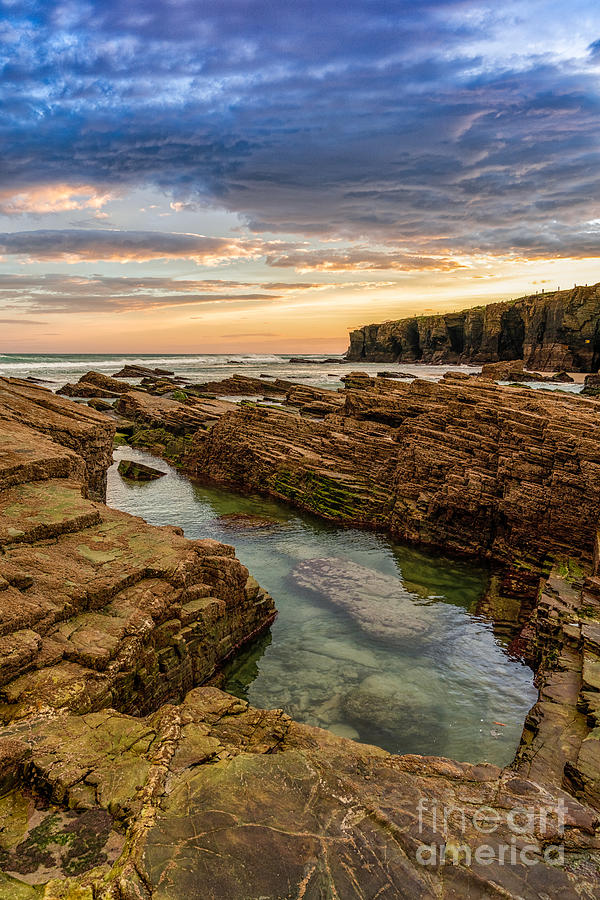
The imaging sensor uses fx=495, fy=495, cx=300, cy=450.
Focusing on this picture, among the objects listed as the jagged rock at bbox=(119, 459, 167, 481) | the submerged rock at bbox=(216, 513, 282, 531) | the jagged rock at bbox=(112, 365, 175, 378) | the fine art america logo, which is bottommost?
the submerged rock at bbox=(216, 513, 282, 531)

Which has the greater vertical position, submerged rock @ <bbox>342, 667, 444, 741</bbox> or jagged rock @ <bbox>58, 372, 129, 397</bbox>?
jagged rock @ <bbox>58, 372, 129, 397</bbox>

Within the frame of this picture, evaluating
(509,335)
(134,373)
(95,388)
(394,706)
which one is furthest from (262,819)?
(509,335)

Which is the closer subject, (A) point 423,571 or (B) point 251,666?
(B) point 251,666

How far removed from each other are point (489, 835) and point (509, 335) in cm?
14195

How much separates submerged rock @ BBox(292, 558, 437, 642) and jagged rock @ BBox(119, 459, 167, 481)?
16.0 metres

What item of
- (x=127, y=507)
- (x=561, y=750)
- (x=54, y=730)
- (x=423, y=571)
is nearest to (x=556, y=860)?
(x=561, y=750)

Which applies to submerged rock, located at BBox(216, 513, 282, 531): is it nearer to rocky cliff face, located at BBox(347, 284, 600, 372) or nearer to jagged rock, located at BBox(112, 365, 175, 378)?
jagged rock, located at BBox(112, 365, 175, 378)

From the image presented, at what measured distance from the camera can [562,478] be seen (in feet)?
64.8

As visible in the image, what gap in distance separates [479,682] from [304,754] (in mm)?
8309

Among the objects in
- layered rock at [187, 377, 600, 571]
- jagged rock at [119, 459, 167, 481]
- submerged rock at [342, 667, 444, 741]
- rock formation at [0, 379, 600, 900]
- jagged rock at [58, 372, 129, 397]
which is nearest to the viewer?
rock formation at [0, 379, 600, 900]

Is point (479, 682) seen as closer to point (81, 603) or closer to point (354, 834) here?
point (354, 834)

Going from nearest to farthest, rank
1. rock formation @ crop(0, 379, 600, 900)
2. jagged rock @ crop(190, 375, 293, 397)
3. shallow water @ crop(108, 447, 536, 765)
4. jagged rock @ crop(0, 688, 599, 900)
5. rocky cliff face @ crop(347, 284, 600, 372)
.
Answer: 1. jagged rock @ crop(0, 688, 599, 900)
2. rock formation @ crop(0, 379, 600, 900)
3. shallow water @ crop(108, 447, 536, 765)
4. jagged rock @ crop(190, 375, 293, 397)
5. rocky cliff face @ crop(347, 284, 600, 372)

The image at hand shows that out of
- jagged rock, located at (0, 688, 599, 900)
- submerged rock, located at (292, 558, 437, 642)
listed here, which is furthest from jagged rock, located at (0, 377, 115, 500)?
submerged rock, located at (292, 558, 437, 642)

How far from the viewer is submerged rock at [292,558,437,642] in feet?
52.4
